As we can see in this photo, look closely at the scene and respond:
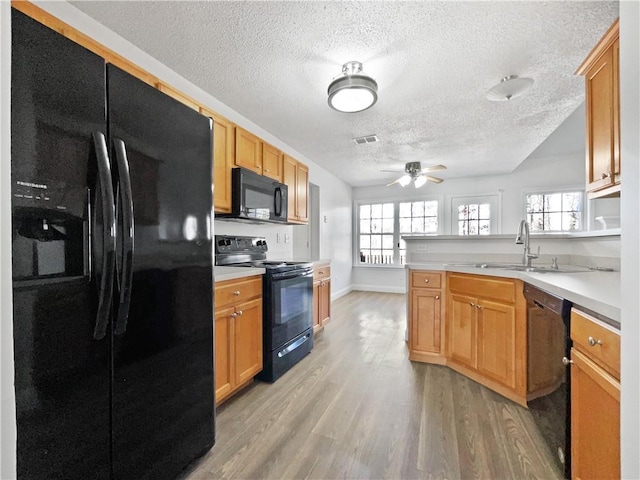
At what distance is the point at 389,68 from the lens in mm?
2094

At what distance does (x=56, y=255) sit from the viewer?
32.8 inches

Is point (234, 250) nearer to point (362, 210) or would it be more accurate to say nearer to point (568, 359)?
point (568, 359)

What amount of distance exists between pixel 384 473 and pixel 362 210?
18.5 feet

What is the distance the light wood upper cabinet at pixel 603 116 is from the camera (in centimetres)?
143

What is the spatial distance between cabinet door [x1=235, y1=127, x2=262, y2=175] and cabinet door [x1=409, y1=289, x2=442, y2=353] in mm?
1902

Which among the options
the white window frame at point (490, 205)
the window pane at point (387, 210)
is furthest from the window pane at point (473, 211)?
the window pane at point (387, 210)

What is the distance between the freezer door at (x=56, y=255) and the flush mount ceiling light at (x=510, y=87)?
255cm

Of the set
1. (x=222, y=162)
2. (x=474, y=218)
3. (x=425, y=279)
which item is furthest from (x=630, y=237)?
(x=474, y=218)

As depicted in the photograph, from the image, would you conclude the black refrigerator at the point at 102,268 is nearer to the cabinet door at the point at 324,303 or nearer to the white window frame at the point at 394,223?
the cabinet door at the point at 324,303

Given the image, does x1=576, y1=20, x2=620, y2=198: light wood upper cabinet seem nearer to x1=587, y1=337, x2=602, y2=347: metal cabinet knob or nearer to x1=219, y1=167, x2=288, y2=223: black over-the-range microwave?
x1=587, y1=337, x2=602, y2=347: metal cabinet knob

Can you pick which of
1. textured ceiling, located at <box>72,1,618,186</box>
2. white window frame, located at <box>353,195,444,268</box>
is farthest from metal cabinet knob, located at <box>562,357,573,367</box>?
white window frame, located at <box>353,195,444,268</box>

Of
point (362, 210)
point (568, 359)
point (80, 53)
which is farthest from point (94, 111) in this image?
point (362, 210)

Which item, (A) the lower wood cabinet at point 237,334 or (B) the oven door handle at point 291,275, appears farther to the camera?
(B) the oven door handle at point 291,275

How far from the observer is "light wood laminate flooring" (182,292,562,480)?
1349mm
